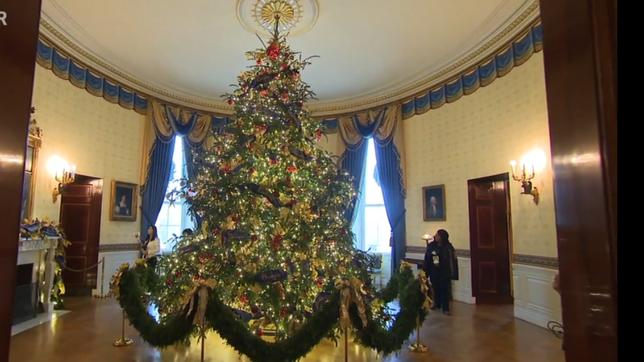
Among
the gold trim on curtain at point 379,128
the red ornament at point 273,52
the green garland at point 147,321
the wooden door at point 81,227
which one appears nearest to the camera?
the green garland at point 147,321

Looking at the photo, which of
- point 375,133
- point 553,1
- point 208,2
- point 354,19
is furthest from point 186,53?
point 553,1

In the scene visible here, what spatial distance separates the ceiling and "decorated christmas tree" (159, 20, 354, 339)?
156 cm

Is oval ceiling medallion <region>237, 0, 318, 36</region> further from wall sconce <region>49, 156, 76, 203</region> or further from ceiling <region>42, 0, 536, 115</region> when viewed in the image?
wall sconce <region>49, 156, 76, 203</region>

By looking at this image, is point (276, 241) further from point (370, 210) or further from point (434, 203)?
point (370, 210)

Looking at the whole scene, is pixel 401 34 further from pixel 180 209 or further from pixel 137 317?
pixel 180 209

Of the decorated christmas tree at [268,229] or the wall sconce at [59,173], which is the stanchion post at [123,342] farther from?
the wall sconce at [59,173]

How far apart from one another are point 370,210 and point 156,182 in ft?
18.6

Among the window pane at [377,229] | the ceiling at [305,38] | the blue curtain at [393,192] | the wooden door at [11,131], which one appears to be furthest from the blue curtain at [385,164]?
the wooden door at [11,131]

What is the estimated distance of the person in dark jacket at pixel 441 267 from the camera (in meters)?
A: 7.01

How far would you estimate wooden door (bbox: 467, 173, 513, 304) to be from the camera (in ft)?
25.5

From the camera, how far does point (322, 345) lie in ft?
16.2

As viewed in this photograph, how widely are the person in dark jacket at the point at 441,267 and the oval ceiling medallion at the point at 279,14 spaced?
4594 millimetres

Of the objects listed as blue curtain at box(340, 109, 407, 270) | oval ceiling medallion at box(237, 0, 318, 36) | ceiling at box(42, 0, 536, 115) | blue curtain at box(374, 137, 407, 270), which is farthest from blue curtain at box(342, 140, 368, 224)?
oval ceiling medallion at box(237, 0, 318, 36)
